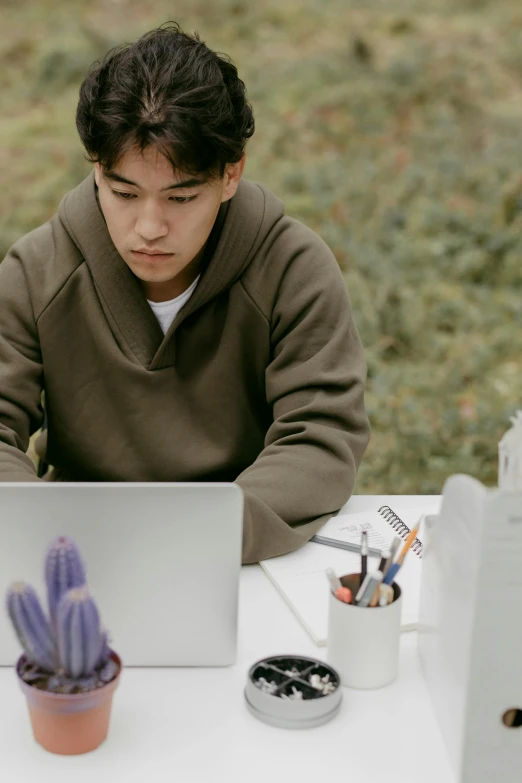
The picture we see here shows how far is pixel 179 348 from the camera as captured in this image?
156cm

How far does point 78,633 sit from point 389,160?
3.99 m

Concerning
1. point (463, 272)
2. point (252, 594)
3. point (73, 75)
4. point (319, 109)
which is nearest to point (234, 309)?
point (252, 594)

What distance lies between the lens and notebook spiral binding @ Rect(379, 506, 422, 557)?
121cm

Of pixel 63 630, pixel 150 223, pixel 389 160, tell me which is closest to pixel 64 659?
pixel 63 630

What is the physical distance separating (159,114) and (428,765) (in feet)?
2.99

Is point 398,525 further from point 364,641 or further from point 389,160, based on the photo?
point 389,160

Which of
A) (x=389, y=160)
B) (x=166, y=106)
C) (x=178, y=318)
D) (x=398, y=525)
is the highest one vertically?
(x=389, y=160)

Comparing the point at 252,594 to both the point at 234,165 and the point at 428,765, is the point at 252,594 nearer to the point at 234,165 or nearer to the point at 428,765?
the point at 428,765

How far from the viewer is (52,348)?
155 cm

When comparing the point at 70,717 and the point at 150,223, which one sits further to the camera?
the point at 150,223

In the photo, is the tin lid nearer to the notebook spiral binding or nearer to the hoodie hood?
the notebook spiral binding

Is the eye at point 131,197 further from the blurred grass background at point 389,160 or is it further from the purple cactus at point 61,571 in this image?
the blurred grass background at point 389,160

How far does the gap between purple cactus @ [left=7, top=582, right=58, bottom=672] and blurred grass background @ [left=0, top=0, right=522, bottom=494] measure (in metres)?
Answer: 2.25

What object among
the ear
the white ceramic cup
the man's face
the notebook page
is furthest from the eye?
the white ceramic cup
